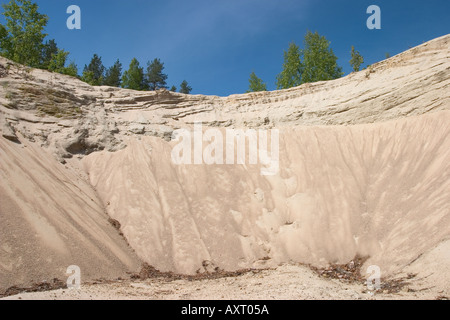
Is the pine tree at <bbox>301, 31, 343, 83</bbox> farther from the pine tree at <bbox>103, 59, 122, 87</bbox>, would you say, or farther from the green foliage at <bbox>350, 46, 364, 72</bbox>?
the pine tree at <bbox>103, 59, 122, 87</bbox>

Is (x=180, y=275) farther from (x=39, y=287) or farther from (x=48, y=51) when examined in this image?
(x=48, y=51)

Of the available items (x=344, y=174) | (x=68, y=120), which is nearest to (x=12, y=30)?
(x=68, y=120)

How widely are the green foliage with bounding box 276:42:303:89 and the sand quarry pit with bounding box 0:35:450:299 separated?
1713 centimetres

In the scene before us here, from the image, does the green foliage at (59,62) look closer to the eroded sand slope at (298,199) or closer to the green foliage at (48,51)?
the green foliage at (48,51)

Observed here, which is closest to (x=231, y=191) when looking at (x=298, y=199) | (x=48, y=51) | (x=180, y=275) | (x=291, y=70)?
(x=298, y=199)

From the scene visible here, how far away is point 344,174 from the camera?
59.0 ft

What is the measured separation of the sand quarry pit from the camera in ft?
36.9

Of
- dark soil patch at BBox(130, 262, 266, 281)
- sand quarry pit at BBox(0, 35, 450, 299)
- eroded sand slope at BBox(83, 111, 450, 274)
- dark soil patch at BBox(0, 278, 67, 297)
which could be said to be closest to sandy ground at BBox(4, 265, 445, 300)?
sand quarry pit at BBox(0, 35, 450, 299)

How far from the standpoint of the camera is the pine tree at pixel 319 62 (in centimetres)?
3925

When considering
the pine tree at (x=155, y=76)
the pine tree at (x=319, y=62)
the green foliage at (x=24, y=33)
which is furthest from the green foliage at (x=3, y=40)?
the pine tree at (x=319, y=62)

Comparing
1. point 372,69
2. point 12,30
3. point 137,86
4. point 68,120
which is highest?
point 12,30
